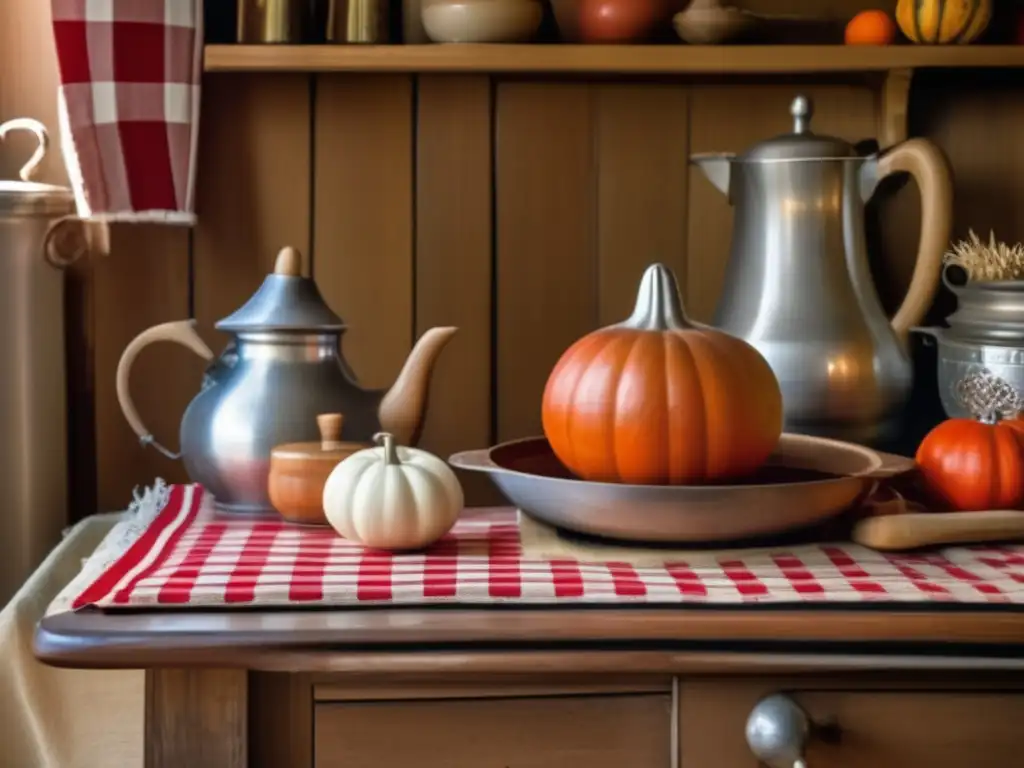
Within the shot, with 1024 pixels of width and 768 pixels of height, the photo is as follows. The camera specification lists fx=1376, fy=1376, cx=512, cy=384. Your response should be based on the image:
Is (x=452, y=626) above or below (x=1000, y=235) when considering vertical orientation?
below

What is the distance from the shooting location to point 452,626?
81 centimetres

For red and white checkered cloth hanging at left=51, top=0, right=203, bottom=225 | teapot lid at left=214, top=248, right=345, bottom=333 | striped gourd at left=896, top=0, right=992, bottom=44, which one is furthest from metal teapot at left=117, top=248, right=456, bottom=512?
striped gourd at left=896, top=0, right=992, bottom=44

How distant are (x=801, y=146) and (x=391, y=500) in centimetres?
52

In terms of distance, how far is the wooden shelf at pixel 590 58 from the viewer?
4.11 ft

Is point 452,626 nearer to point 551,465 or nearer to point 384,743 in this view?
point 384,743

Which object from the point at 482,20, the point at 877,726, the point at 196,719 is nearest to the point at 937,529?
the point at 877,726

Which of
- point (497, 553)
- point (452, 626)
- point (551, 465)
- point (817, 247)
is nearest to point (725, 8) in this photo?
point (817, 247)

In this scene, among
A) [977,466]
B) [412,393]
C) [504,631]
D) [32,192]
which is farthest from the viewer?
[32,192]

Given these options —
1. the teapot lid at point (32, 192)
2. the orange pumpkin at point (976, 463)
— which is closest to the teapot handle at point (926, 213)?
the orange pumpkin at point (976, 463)

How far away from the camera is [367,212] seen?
137cm

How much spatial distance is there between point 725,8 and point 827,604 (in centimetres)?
66

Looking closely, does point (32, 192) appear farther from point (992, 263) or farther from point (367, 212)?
point (992, 263)

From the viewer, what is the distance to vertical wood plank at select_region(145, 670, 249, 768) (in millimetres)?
814

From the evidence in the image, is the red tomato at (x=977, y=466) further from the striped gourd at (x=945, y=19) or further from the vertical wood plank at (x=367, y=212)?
the vertical wood plank at (x=367, y=212)
